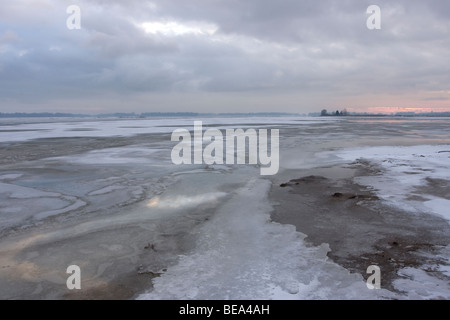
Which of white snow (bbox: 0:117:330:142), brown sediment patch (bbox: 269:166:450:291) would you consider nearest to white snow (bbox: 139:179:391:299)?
brown sediment patch (bbox: 269:166:450:291)

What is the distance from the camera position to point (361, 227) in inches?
206

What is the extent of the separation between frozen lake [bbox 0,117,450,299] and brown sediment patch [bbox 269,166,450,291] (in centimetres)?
2

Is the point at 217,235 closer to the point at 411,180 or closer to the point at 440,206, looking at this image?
the point at 440,206

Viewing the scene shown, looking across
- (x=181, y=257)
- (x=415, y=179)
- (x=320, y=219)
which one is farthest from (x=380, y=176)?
(x=181, y=257)

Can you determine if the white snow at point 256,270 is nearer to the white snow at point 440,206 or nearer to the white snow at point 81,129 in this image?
the white snow at point 440,206

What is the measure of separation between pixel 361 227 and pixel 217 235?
7.71ft

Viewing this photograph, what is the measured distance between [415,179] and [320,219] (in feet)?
14.8

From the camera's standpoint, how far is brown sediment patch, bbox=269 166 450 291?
160 inches

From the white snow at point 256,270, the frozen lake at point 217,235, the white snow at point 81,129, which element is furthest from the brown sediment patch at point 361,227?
the white snow at point 81,129

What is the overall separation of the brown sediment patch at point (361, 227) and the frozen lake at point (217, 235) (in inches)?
1.0

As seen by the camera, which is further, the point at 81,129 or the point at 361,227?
the point at 81,129

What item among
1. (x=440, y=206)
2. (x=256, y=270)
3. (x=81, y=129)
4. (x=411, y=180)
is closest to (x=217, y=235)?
(x=256, y=270)

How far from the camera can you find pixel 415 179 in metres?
8.57

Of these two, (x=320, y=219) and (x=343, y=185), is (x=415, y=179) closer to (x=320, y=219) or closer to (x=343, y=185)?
(x=343, y=185)
